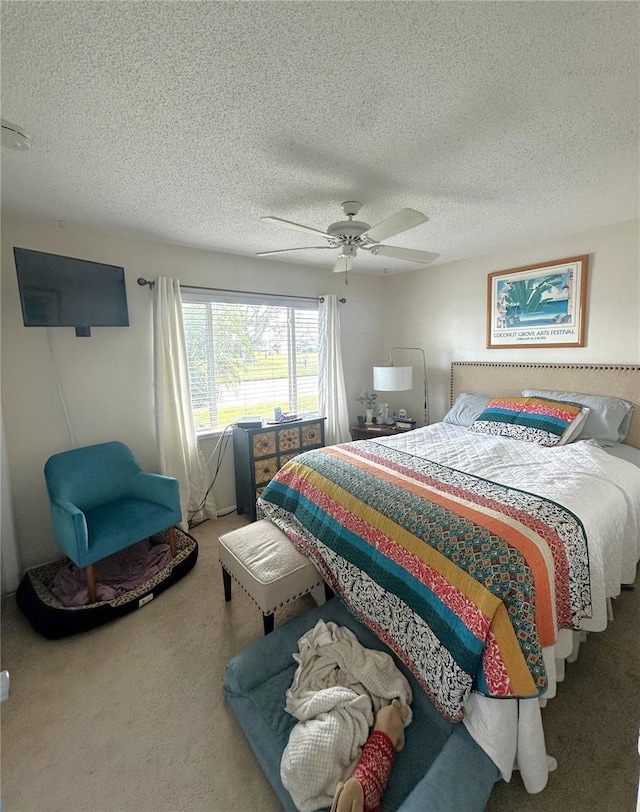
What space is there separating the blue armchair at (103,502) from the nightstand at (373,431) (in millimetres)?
A: 2126

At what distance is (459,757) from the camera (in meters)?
1.16

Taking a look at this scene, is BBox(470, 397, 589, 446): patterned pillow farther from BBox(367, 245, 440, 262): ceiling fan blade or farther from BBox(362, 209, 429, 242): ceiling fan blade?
BBox(362, 209, 429, 242): ceiling fan blade

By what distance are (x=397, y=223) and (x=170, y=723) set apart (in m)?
2.55

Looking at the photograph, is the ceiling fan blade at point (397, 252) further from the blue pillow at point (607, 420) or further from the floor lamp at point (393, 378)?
the blue pillow at point (607, 420)

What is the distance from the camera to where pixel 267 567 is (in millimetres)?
1834

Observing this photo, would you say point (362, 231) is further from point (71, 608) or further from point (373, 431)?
point (71, 608)

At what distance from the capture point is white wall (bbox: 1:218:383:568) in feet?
7.85

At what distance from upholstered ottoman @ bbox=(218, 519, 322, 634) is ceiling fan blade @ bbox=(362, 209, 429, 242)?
6.04 ft

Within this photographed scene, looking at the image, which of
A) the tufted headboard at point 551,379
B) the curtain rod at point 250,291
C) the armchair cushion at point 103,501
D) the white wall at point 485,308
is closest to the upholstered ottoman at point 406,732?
the armchair cushion at point 103,501

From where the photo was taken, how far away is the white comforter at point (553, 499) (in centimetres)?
120

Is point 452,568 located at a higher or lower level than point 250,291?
lower

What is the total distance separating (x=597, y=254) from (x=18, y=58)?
3583 millimetres

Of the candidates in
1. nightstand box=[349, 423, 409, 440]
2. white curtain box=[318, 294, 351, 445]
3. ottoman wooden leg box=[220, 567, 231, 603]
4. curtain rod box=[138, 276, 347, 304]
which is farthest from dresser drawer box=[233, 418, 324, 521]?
curtain rod box=[138, 276, 347, 304]

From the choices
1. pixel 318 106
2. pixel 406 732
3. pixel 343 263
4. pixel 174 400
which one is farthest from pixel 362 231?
pixel 406 732
